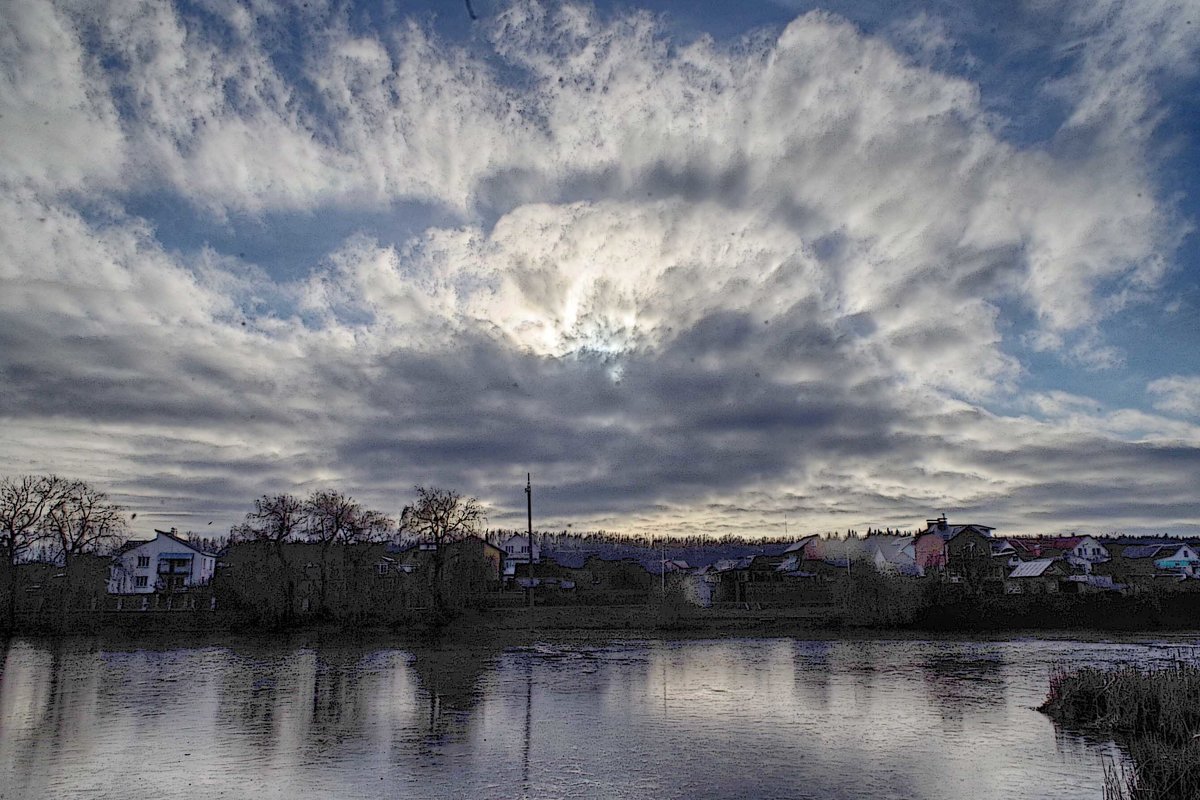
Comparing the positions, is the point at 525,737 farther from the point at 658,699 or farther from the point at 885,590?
the point at 885,590

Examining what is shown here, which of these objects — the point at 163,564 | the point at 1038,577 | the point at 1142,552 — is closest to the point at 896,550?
the point at 1142,552

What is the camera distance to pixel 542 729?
832 inches

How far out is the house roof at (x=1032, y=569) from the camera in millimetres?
79000

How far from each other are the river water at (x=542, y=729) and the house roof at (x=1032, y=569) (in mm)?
42438

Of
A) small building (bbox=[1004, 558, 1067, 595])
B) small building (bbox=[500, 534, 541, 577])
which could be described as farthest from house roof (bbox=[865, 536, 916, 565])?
small building (bbox=[500, 534, 541, 577])

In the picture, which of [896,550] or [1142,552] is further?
[896,550]

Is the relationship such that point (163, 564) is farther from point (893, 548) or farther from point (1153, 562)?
point (1153, 562)

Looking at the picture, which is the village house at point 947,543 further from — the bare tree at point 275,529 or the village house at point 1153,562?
the bare tree at point 275,529

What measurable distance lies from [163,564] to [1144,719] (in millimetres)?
103176

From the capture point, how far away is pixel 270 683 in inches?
1222

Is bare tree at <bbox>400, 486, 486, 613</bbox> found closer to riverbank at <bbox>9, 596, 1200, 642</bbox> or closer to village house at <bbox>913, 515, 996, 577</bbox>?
riverbank at <bbox>9, 596, 1200, 642</bbox>

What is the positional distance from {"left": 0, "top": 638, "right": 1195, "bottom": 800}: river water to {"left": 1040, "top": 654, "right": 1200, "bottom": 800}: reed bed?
958 mm

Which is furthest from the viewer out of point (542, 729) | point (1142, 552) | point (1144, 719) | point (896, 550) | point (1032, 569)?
point (896, 550)

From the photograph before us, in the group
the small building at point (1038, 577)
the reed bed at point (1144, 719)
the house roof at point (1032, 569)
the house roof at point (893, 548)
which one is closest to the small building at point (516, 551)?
the house roof at point (893, 548)
